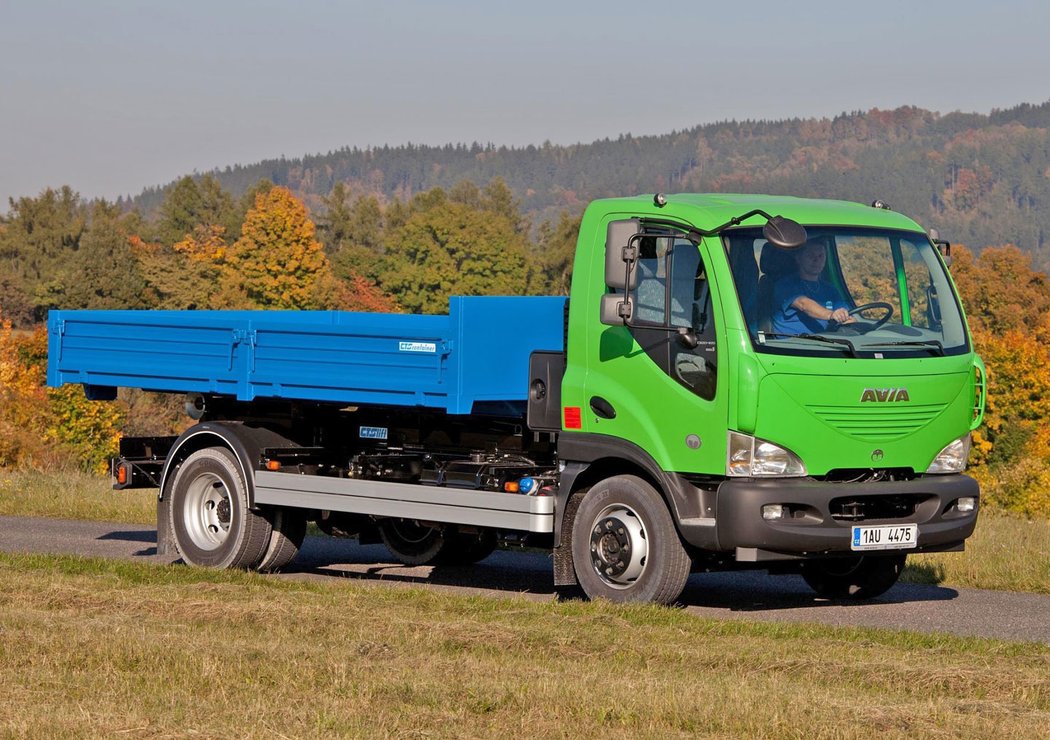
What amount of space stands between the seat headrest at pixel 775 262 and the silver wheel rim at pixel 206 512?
16.1ft

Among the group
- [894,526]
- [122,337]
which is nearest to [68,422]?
[122,337]

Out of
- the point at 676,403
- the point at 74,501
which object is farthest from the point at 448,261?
the point at 676,403

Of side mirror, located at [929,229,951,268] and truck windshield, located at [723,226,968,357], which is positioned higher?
side mirror, located at [929,229,951,268]

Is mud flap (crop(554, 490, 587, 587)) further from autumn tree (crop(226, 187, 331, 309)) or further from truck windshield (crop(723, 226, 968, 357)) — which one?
autumn tree (crop(226, 187, 331, 309))

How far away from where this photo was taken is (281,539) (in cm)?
1331

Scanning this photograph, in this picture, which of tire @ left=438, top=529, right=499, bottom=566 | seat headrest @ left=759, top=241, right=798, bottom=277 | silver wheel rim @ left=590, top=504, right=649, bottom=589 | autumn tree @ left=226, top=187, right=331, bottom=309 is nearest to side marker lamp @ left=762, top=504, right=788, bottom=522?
silver wheel rim @ left=590, top=504, right=649, bottom=589

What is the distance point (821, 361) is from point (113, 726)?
17.1 ft

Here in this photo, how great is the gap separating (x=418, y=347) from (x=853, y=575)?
11.4ft

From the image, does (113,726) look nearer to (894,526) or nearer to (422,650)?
(422,650)

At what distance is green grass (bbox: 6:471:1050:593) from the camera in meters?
13.2

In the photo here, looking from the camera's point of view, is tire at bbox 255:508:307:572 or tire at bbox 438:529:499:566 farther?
tire at bbox 438:529:499:566

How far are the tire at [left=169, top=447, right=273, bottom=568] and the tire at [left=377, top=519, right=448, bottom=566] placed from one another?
121 cm

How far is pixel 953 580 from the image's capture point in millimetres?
13312

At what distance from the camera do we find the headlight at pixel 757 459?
34.1 feet
